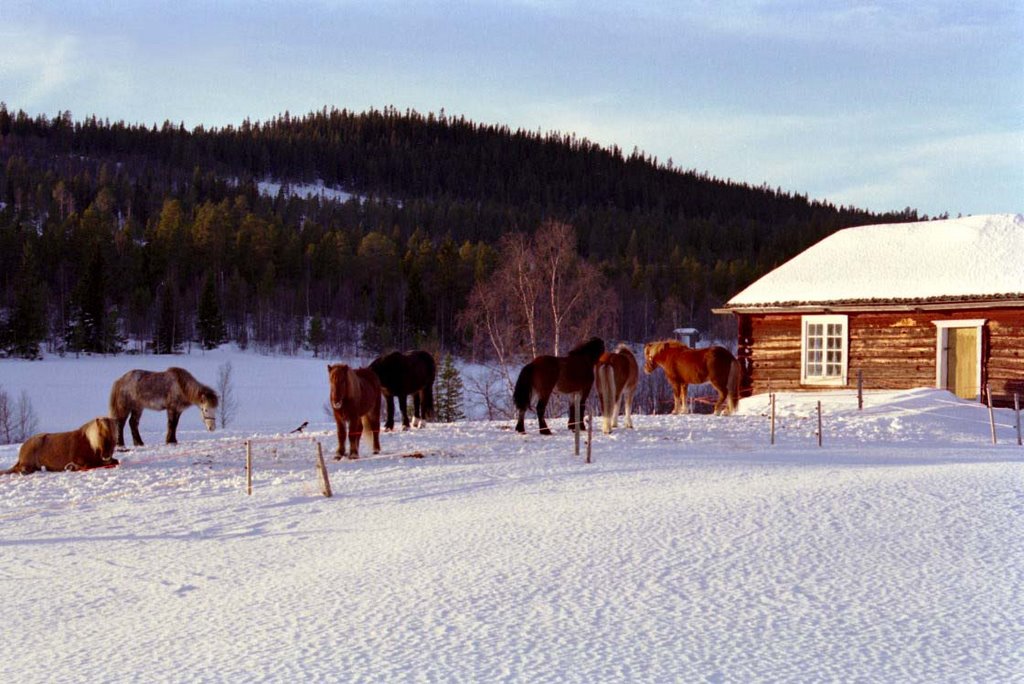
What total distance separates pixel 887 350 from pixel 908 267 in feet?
8.92

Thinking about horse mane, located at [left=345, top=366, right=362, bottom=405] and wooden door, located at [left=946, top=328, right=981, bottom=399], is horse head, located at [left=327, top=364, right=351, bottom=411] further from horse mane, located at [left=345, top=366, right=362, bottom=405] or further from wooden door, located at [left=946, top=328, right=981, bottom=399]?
wooden door, located at [left=946, top=328, right=981, bottom=399]

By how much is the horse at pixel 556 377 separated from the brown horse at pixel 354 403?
2680 mm

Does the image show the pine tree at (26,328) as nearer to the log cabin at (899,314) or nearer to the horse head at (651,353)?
the log cabin at (899,314)

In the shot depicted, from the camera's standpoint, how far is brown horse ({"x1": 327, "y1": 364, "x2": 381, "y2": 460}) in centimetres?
1405

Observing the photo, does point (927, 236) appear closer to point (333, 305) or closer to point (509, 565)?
point (509, 565)

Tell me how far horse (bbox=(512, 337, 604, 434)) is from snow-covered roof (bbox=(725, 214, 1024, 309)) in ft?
33.8

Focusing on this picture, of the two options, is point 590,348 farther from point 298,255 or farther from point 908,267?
point 298,255

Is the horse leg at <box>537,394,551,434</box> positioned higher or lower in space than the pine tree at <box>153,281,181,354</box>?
lower

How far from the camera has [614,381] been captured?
17578 mm

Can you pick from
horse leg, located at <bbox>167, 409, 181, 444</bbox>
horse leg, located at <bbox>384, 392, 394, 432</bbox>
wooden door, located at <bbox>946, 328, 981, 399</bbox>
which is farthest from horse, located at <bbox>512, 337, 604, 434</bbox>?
wooden door, located at <bbox>946, 328, 981, 399</bbox>

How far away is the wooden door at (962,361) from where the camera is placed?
23.4 m

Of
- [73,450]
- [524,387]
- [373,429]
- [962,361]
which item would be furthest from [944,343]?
[73,450]

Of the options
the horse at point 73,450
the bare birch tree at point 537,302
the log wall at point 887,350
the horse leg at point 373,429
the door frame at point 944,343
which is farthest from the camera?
the bare birch tree at point 537,302

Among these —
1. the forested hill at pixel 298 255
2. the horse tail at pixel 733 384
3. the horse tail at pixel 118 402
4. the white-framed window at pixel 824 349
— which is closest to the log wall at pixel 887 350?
the white-framed window at pixel 824 349
